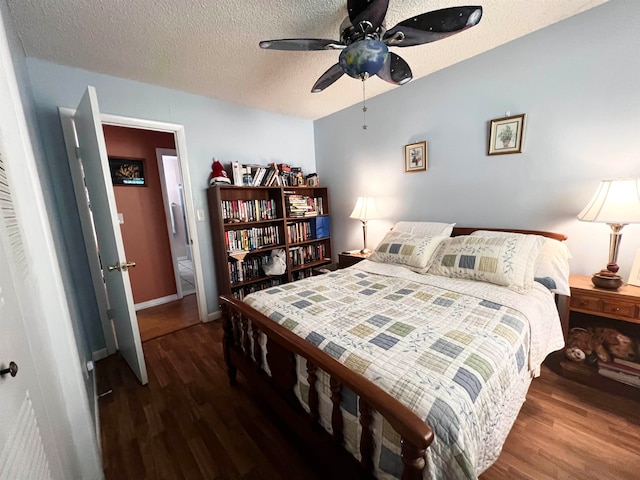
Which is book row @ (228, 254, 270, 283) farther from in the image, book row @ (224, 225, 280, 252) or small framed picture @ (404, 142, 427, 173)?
small framed picture @ (404, 142, 427, 173)

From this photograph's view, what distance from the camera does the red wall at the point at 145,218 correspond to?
303cm

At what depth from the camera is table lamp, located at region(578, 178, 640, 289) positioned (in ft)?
4.83

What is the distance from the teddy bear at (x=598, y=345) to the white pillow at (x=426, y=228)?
107 cm

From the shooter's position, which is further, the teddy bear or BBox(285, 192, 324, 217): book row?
BBox(285, 192, 324, 217): book row

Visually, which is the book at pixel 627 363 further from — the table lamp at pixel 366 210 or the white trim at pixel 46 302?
the white trim at pixel 46 302

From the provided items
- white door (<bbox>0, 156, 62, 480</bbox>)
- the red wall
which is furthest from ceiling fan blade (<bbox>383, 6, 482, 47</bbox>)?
the red wall

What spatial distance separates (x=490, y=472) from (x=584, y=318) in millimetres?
1335

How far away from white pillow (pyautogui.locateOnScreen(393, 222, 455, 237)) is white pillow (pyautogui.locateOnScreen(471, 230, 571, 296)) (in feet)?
2.20

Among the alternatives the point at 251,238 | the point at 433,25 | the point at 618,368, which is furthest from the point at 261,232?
the point at 618,368

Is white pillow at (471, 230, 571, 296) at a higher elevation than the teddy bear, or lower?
higher

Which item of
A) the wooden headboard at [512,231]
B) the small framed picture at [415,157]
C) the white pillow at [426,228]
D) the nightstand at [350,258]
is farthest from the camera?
the nightstand at [350,258]

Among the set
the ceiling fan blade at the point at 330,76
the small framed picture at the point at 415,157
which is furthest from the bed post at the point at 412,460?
the small framed picture at the point at 415,157

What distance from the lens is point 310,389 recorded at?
110 centimetres

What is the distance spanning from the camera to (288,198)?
309 cm
